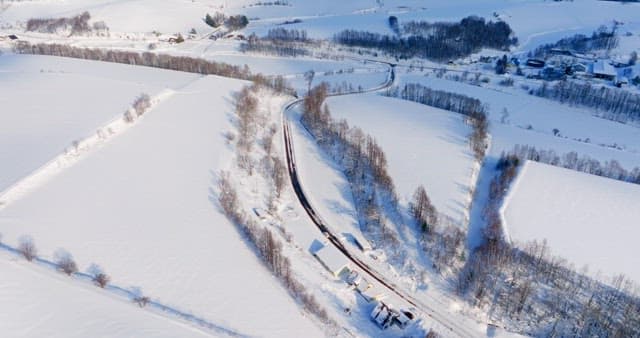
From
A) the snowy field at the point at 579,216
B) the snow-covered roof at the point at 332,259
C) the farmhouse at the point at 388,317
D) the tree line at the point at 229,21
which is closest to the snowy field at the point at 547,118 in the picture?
the snowy field at the point at 579,216

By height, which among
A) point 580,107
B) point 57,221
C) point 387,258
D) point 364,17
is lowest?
point 387,258

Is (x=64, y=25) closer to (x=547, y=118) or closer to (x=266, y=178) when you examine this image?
(x=266, y=178)

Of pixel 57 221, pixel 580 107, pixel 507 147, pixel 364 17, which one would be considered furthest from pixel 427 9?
pixel 57 221

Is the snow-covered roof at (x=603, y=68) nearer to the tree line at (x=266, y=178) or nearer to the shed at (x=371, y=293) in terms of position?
the tree line at (x=266, y=178)

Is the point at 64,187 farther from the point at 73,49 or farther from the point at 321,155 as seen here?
the point at 73,49

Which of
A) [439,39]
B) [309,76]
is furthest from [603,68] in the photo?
[309,76]

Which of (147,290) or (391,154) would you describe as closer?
(147,290)
